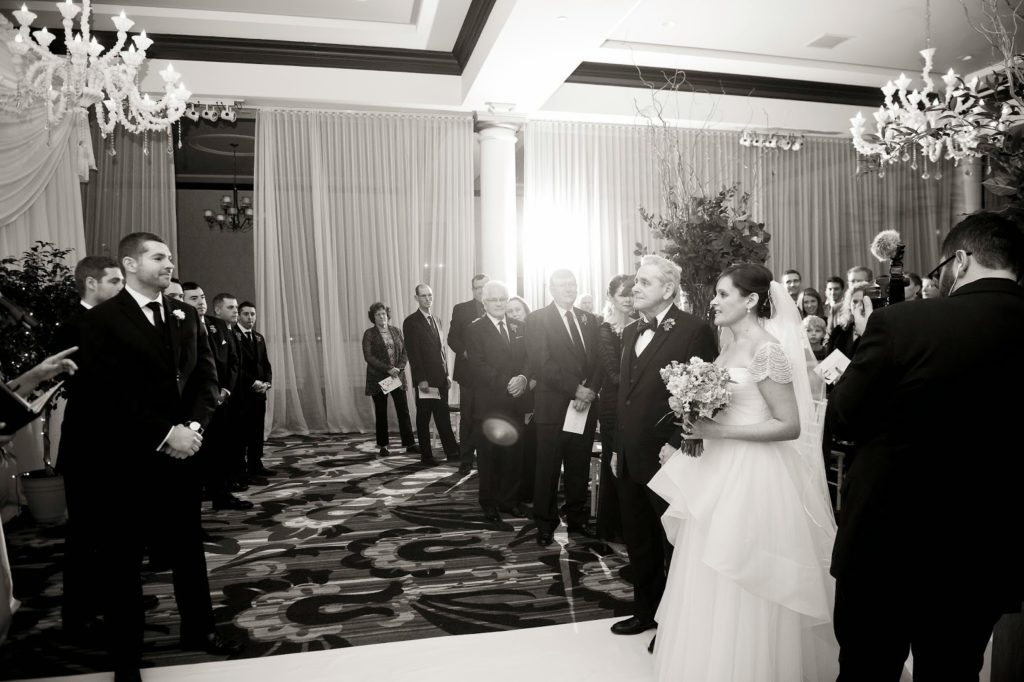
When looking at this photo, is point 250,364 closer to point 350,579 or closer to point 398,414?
point 398,414

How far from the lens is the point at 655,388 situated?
313cm

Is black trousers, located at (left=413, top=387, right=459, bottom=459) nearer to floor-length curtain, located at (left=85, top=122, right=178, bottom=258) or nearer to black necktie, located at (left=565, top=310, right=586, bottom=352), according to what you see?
black necktie, located at (left=565, top=310, right=586, bottom=352)

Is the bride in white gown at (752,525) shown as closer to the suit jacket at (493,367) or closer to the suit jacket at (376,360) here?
the suit jacket at (493,367)

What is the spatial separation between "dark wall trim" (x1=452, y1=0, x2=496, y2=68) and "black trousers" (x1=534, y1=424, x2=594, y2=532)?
13.3ft

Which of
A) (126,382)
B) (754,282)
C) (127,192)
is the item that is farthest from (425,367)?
(754,282)

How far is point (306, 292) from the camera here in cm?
897

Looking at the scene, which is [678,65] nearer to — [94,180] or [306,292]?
[306,292]

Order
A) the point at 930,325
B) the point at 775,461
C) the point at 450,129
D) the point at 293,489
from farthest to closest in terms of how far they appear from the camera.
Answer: the point at 450,129 → the point at 293,489 → the point at 775,461 → the point at 930,325

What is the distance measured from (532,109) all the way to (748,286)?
6572 millimetres

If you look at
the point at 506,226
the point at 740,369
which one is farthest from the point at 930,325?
the point at 506,226

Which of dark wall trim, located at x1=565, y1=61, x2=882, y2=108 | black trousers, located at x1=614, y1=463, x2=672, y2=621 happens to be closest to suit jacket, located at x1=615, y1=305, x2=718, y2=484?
black trousers, located at x1=614, y1=463, x2=672, y2=621

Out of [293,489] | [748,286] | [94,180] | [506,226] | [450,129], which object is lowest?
[293,489]

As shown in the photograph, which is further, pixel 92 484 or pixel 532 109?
pixel 532 109

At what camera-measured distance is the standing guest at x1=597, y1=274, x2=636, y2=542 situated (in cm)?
432
